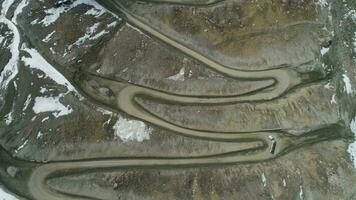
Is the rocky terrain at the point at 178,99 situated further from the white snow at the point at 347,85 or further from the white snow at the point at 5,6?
the white snow at the point at 5,6

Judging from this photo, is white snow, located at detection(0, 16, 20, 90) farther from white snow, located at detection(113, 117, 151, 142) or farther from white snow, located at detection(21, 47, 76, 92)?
white snow, located at detection(113, 117, 151, 142)

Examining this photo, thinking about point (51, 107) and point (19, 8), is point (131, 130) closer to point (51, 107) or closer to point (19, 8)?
point (51, 107)

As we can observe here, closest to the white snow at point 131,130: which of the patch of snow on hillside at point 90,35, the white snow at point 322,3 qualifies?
the patch of snow on hillside at point 90,35

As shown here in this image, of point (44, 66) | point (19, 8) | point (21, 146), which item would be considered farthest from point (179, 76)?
point (19, 8)

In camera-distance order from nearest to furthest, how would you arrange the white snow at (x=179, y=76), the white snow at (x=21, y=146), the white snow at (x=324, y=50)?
the white snow at (x=21, y=146) → the white snow at (x=179, y=76) → the white snow at (x=324, y=50)

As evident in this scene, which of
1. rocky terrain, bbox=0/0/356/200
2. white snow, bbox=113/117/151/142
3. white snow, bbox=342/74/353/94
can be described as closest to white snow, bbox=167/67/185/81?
rocky terrain, bbox=0/0/356/200
